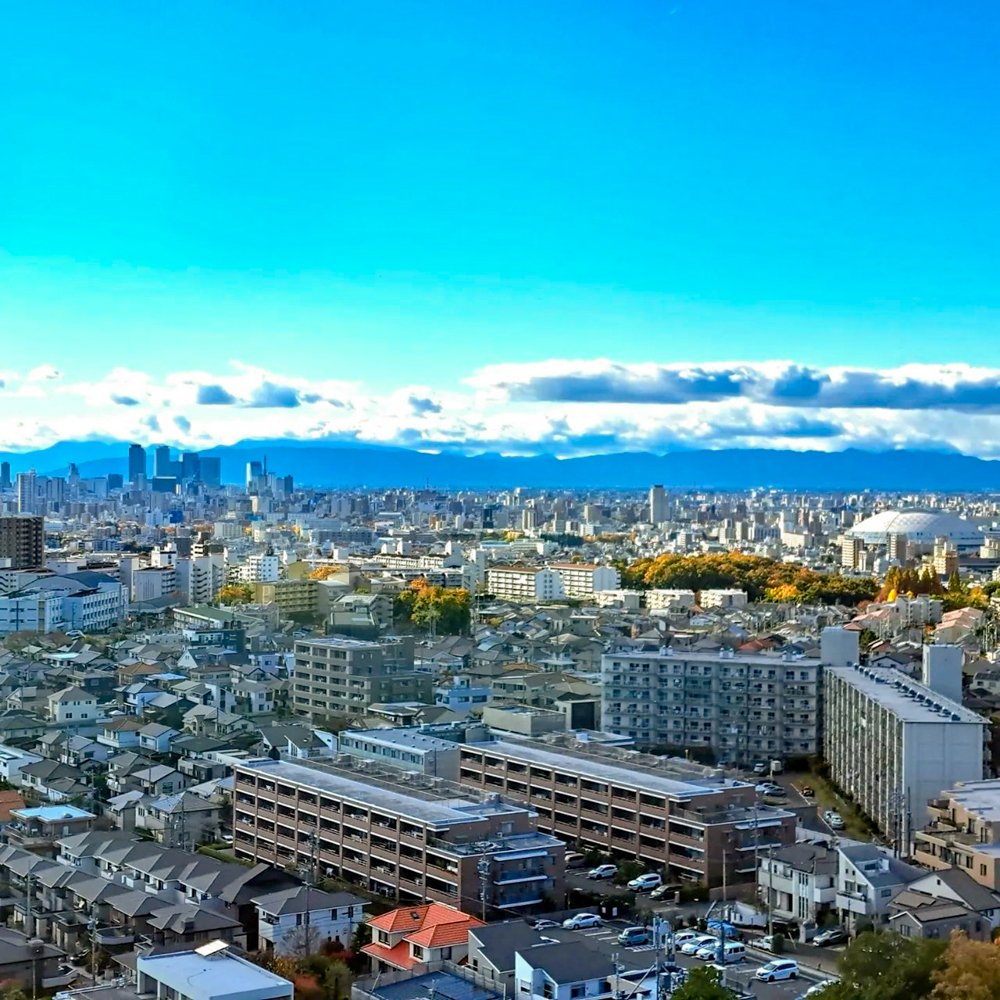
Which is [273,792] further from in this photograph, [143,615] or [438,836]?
[143,615]

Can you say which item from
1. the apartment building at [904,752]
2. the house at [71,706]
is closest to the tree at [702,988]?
the apartment building at [904,752]

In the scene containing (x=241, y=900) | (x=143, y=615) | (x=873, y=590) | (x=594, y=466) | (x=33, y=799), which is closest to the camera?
(x=241, y=900)

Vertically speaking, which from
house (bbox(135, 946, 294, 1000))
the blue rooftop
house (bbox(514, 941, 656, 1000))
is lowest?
the blue rooftop

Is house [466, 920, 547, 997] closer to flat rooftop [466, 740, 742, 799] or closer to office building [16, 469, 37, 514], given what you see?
flat rooftop [466, 740, 742, 799]

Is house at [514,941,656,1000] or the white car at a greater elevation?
house at [514,941,656,1000]

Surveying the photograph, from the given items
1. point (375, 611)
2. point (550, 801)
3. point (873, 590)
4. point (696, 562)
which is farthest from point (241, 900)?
point (696, 562)

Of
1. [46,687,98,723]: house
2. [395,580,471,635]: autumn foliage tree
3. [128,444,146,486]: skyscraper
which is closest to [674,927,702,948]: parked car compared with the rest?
[46,687,98,723]: house

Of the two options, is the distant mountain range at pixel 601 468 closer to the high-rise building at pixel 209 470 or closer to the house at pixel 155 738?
the high-rise building at pixel 209 470

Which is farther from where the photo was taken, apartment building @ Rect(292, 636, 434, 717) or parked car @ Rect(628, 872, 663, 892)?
apartment building @ Rect(292, 636, 434, 717)
